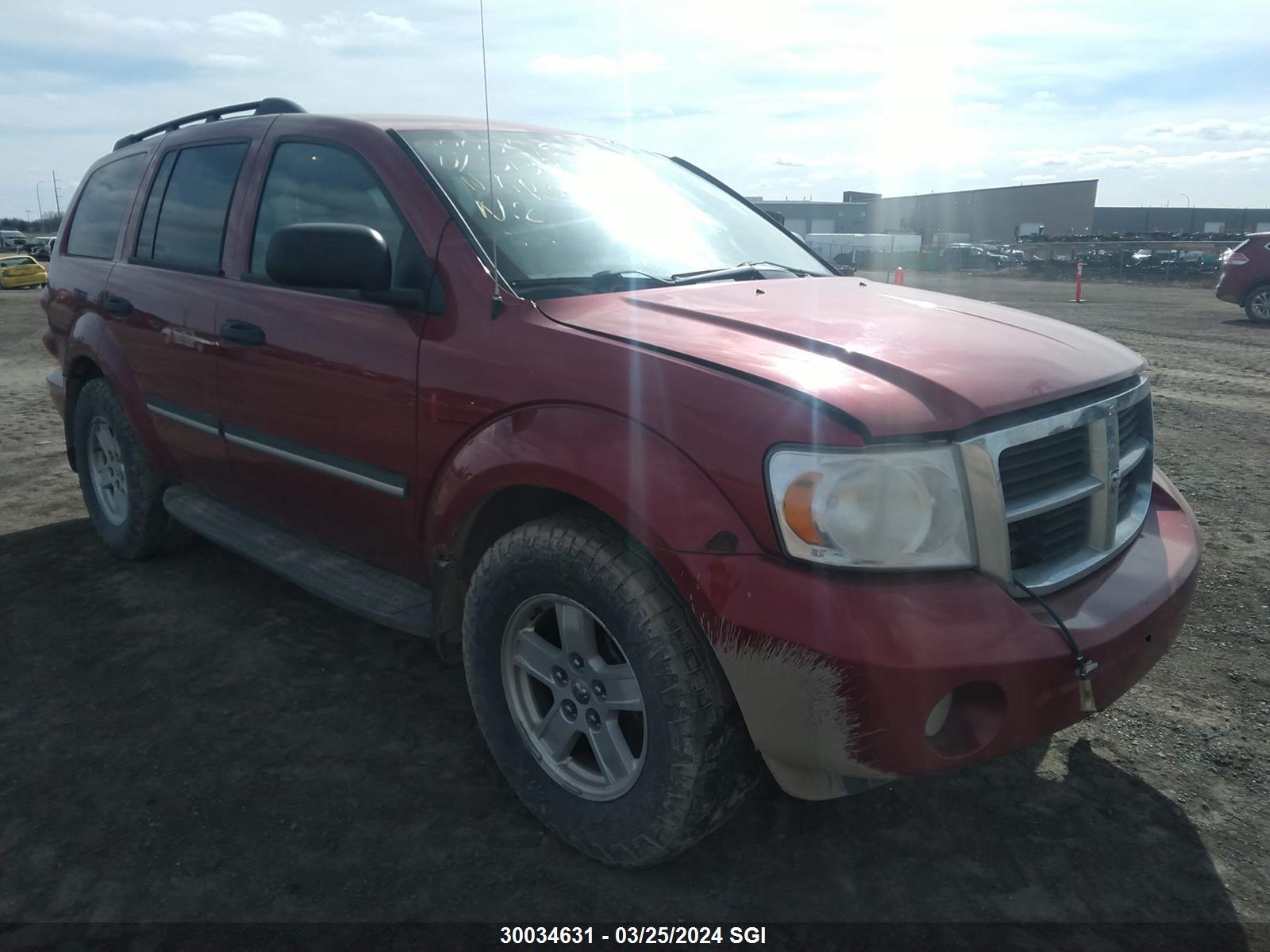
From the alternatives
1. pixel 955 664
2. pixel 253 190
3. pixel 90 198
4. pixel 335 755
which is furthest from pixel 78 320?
pixel 955 664

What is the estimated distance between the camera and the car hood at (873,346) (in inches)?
79.3

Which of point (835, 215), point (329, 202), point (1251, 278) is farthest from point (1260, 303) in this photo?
point (835, 215)

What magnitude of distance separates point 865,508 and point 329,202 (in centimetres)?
210

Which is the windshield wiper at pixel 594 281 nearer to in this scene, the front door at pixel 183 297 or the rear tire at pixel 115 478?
the front door at pixel 183 297

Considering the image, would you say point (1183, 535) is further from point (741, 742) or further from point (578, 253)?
point (578, 253)

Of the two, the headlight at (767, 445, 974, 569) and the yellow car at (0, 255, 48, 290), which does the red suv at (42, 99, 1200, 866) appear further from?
the yellow car at (0, 255, 48, 290)

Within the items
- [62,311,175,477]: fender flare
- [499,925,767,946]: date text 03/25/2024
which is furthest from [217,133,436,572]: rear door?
[499,925,767,946]: date text 03/25/2024

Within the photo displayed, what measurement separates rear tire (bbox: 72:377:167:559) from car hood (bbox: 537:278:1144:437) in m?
2.55

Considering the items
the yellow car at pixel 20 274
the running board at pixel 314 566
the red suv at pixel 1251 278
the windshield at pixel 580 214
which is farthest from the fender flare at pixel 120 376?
the yellow car at pixel 20 274

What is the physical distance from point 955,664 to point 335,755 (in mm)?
1878

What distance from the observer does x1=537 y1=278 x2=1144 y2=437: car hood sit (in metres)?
2.01

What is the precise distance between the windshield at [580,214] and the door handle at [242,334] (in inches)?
32.6

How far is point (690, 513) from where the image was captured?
2025 mm

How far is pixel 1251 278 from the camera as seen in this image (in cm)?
1482
